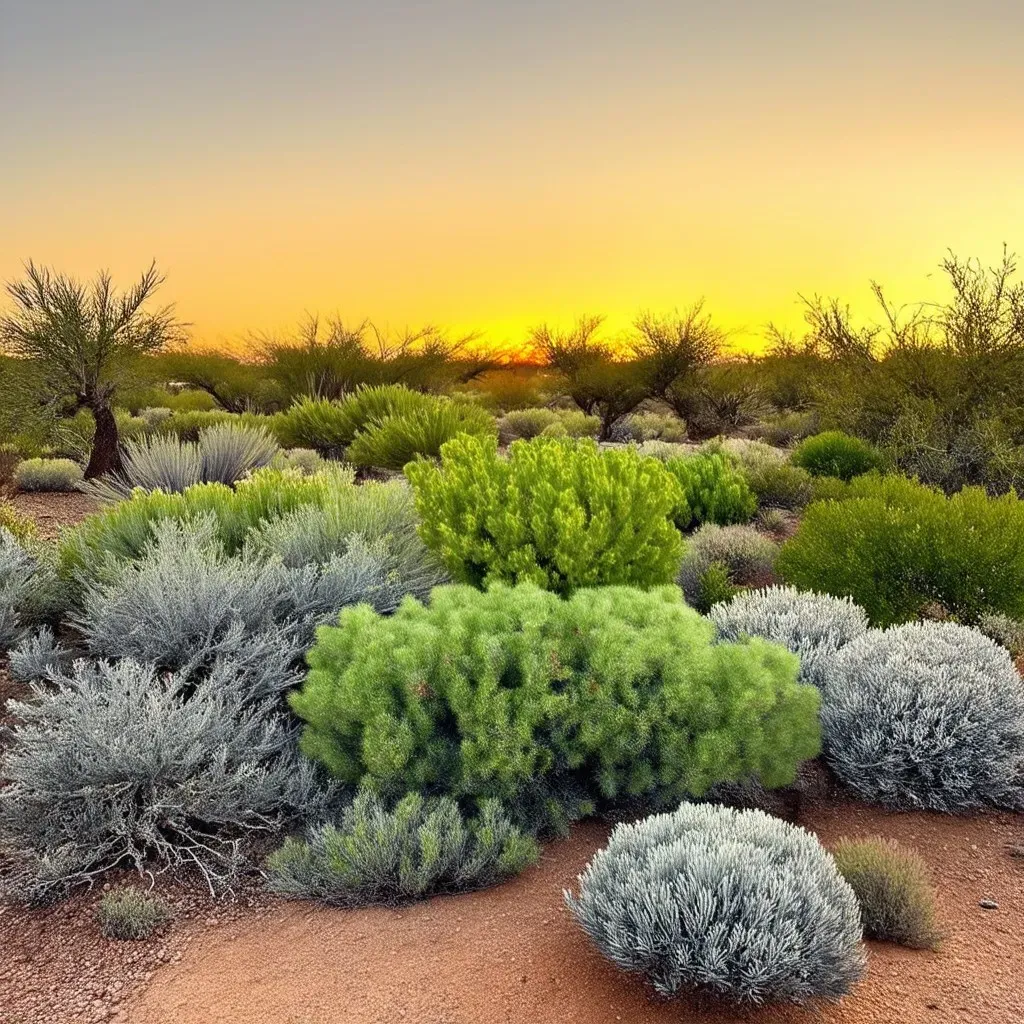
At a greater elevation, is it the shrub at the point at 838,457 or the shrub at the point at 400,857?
the shrub at the point at 838,457

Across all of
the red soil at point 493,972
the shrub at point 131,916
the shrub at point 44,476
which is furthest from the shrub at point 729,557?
the shrub at point 44,476

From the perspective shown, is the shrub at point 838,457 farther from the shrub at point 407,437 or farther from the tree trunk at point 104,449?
the tree trunk at point 104,449

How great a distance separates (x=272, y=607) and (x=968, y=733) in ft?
12.6

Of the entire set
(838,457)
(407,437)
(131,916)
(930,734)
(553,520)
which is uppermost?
(407,437)

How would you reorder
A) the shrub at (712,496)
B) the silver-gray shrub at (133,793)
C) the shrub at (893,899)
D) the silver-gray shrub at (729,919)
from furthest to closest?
the shrub at (712,496) < the silver-gray shrub at (133,793) < the shrub at (893,899) < the silver-gray shrub at (729,919)

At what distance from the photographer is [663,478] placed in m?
6.59

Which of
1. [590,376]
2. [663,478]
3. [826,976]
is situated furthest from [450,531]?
[590,376]

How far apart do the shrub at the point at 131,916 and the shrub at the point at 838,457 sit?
460 inches

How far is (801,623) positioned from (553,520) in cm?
173

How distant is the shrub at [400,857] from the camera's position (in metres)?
3.62

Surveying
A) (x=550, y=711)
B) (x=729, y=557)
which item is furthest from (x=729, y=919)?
(x=729, y=557)

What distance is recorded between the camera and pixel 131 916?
11.5 ft

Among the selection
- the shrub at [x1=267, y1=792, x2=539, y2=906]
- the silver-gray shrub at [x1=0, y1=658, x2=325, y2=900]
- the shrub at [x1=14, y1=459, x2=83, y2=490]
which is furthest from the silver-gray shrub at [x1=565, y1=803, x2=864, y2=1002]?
the shrub at [x1=14, y1=459, x2=83, y2=490]

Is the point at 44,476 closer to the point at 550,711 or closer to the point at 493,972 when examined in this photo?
the point at 550,711
